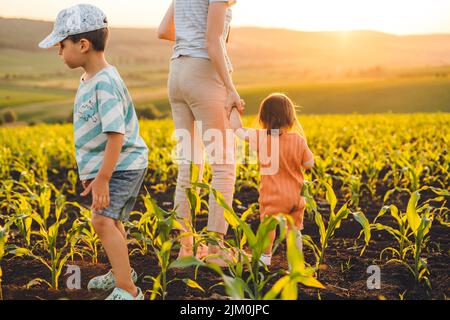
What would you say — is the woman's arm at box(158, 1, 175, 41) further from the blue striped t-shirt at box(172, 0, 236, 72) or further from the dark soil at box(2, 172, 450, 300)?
the dark soil at box(2, 172, 450, 300)

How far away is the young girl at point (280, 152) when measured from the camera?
3555mm

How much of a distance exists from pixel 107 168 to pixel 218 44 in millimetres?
1025

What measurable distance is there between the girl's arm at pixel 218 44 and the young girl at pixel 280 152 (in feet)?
0.74

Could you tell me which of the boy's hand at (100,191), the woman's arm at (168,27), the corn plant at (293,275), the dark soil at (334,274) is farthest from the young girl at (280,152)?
the corn plant at (293,275)

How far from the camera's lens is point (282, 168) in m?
3.58

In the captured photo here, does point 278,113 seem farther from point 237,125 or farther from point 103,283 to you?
point 103,283

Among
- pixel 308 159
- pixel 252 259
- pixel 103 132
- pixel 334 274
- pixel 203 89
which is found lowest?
pixel 334 274

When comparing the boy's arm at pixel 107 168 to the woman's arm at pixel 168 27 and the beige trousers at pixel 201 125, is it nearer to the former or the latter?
the beige trousers at pixel 201 125

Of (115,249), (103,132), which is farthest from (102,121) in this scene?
(115,249)

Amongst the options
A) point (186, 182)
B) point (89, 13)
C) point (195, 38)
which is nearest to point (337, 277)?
point (186, 182)

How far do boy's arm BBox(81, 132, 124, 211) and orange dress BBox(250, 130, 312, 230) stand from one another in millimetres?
1026

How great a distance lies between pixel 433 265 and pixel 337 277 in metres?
0.66

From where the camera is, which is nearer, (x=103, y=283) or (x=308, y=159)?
(x=103, y=283)

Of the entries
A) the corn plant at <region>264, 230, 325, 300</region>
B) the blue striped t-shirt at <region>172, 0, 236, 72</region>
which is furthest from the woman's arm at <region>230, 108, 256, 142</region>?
the corn plant at <region>264, 230, 325, 300</region>
